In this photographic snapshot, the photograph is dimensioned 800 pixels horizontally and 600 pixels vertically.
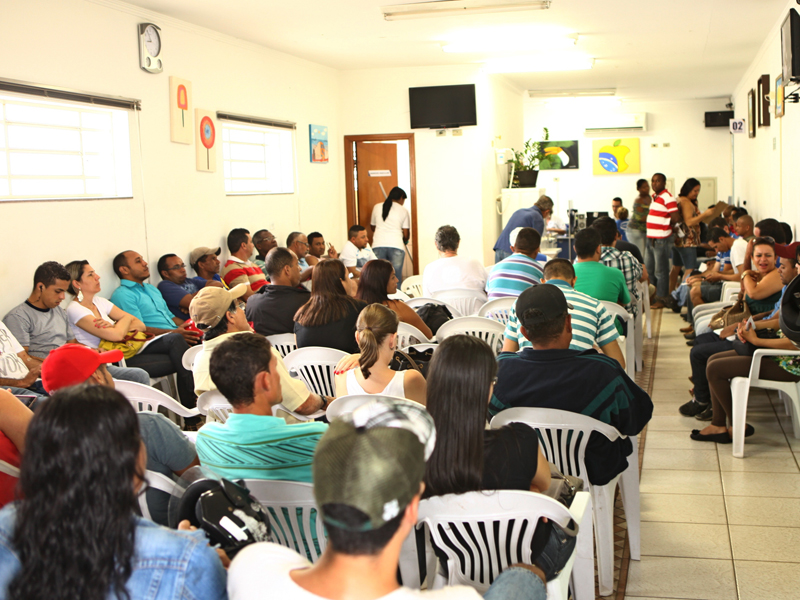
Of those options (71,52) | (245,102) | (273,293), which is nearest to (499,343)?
(273,293)

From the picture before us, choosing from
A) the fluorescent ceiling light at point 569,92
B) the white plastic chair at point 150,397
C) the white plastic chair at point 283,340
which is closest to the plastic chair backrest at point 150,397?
the white plastic chair at point 150,397

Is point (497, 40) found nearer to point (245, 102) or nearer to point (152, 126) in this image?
point (245, 102)

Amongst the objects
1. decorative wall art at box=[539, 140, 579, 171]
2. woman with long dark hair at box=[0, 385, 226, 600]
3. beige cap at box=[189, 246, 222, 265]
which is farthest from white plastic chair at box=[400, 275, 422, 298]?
decorative wall art at box=[539, 140, 579, 171]

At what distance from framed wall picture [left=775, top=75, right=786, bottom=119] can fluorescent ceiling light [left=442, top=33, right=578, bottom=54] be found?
2.06 meters

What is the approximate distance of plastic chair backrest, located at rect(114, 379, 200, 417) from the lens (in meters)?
3.23

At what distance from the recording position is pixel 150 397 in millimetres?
3273

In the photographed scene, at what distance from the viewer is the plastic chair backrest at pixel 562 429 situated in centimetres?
238

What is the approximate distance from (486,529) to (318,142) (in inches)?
311

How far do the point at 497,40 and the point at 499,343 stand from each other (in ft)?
15.8

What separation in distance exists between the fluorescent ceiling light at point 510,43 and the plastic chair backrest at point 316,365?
5.31 metres

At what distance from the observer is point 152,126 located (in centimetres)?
610

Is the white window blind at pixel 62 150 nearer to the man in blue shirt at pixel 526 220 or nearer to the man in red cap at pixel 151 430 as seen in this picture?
the man in red cap at pixel 151 430

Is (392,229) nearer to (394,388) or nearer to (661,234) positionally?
(661,234)

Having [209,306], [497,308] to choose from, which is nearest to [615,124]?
[497,308]
